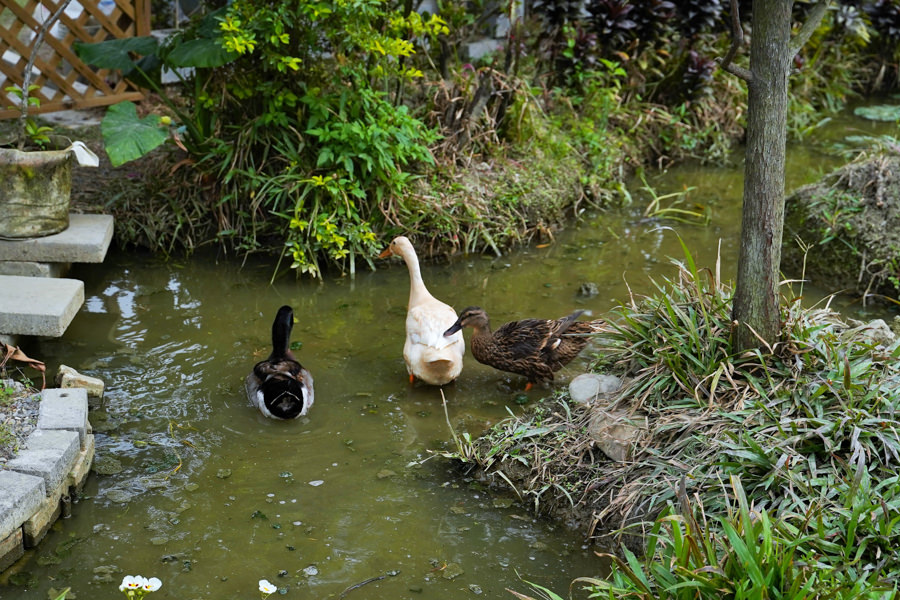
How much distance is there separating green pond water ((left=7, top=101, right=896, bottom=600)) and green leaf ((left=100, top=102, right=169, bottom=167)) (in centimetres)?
105

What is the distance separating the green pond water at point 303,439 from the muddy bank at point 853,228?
1.00 ft

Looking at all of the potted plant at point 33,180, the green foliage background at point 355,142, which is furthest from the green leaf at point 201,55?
the potted plant at point 33,180

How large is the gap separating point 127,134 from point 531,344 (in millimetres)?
3179

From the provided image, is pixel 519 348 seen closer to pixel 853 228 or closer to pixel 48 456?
pixel 48 456

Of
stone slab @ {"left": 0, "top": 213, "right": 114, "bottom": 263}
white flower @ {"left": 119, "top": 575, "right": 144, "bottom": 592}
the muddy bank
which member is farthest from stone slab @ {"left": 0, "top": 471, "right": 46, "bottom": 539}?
the muddy bank

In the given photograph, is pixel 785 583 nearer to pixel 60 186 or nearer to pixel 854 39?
pixel 60 186

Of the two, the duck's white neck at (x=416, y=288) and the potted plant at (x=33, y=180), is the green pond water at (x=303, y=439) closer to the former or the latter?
the duck's white neck at (x=416, y=288)

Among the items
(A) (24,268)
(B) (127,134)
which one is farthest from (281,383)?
(B) (127,134)

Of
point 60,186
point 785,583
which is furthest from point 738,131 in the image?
point 785,583

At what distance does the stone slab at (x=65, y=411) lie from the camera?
14.3 ft

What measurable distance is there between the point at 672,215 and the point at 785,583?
581cm

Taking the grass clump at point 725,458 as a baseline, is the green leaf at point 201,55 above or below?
above

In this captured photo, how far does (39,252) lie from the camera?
6.09 metres

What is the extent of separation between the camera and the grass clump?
3145 millimetres
